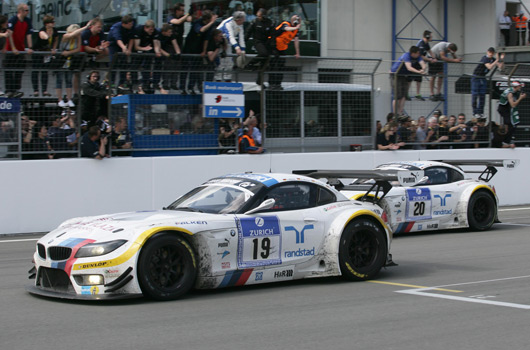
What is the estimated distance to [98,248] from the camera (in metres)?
7.47

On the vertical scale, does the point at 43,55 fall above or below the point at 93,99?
above

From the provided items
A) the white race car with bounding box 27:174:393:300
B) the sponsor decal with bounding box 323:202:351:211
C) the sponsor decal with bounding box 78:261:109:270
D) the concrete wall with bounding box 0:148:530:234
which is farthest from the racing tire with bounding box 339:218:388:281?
the concrete wall with bounding box 0:148:530:234

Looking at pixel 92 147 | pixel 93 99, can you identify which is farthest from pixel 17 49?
pixel 92 147

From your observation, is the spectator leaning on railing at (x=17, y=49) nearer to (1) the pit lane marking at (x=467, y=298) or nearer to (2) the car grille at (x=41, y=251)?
(2) the car grille at (x=41, y=251)

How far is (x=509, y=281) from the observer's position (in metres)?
9.07

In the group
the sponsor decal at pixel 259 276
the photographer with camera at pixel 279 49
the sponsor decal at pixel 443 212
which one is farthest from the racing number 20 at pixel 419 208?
the sponsor decal at pixel 259 276

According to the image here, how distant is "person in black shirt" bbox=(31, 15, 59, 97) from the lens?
563 inches

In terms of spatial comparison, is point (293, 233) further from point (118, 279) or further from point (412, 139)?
point (412, 139)

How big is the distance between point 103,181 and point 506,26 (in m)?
26.3

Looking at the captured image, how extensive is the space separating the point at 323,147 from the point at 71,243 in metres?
10.8

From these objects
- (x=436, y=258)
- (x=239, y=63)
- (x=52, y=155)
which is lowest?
(x=436, y=258)

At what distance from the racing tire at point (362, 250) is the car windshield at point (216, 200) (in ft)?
4.26

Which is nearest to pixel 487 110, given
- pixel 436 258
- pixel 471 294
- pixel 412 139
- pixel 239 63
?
pixel 412 139

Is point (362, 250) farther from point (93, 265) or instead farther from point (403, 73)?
point (403, 73)
